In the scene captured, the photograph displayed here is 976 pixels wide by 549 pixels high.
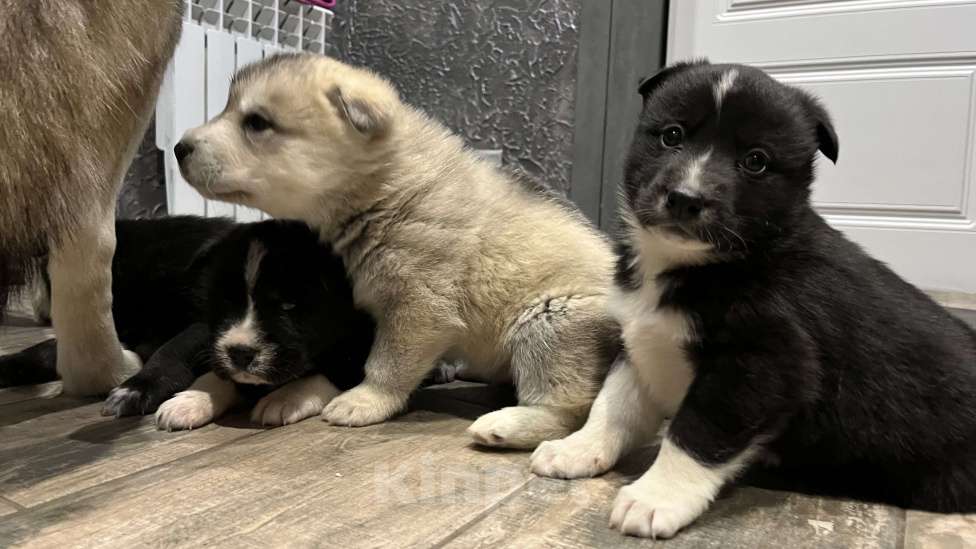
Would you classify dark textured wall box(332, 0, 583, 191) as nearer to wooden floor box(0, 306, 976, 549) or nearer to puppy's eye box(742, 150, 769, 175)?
wooden floor box(0, 306, 976, 549)

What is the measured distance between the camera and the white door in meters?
3.35

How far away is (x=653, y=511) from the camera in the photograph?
115 cm

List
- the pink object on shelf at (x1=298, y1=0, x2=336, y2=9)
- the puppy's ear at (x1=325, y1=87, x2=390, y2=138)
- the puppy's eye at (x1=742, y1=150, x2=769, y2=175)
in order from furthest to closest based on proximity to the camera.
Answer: the pink object on shelf at (x1=298, y1=0, x2=336, y2=9)
the puppy's ear at (x1=325, y1=87, x2=390, y2=138)
the puppy's eye at (x1=742, y1=150, x2=769, y2=175)

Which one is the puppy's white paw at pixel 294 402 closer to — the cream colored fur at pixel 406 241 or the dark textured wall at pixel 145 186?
the cream colored fur at pixel 406 241

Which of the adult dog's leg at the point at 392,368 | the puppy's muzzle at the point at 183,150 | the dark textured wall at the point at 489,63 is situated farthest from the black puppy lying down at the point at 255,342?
the dark textured wall at the point at 489,63

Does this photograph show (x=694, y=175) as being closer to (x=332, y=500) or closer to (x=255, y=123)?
(x=332, y=500)

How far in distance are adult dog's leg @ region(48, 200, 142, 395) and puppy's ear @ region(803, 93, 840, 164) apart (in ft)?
4.64

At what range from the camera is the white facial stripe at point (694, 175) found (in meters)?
1.20

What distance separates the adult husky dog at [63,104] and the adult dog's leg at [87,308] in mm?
42

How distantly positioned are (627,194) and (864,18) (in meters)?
2.73

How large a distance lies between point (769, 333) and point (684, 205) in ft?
0.81

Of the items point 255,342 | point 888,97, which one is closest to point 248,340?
point 255,342

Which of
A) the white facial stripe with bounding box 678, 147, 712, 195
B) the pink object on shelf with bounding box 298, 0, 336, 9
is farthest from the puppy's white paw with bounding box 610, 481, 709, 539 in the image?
the pink object on shelf with bounding box 298, 0, 336, 9

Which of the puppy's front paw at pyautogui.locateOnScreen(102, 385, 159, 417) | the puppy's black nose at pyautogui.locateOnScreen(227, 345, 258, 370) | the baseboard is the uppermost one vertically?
the baseboard
